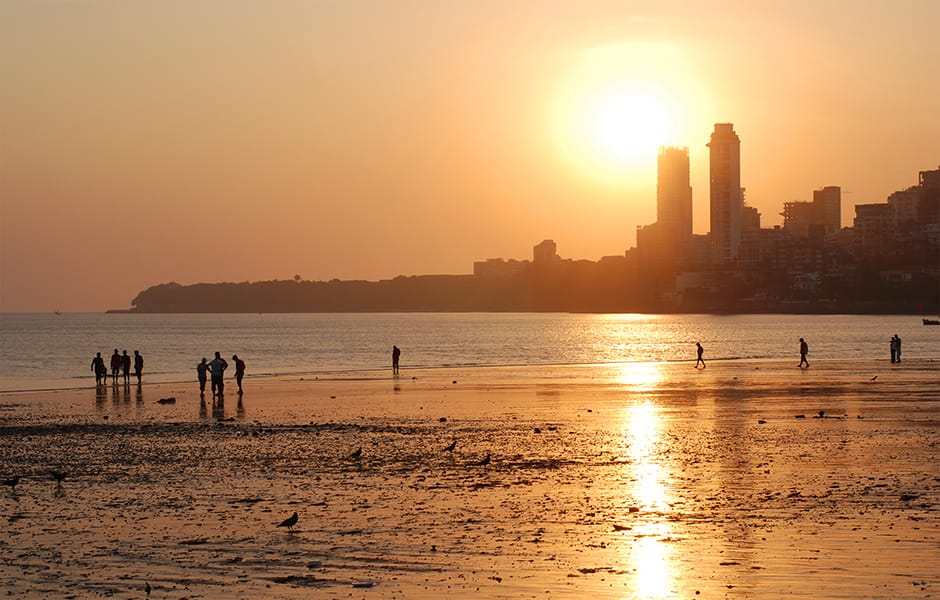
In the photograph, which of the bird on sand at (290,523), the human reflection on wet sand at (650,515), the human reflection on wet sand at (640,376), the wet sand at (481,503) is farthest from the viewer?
the human reflection on wet sand at (640,376)

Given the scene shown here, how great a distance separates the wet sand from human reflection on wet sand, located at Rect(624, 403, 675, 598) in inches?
2.0

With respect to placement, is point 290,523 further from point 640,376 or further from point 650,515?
point 640,376

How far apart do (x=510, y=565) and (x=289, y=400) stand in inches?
1190

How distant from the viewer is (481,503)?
17922 millimetres

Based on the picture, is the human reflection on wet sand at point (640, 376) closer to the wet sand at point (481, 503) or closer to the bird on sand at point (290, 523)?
the wet sand at point (481, 503)

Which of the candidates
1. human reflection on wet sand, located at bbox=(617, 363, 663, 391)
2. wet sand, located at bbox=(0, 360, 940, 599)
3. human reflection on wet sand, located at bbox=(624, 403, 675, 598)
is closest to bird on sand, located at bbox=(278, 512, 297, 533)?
wet sand, located at bbox=(0, 360, 940, 599)

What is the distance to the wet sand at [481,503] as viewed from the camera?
43.1 ft

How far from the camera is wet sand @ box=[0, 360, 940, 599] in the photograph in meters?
13.1

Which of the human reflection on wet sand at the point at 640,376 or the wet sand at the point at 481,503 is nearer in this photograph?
the wet sand at the point at 481,503

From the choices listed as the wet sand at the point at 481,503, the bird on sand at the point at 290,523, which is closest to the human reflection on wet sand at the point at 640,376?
the wet sand at the point at 481,503

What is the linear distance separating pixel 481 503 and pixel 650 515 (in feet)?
9.19

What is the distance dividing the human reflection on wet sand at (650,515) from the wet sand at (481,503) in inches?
2.0

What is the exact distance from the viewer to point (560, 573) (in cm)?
1321

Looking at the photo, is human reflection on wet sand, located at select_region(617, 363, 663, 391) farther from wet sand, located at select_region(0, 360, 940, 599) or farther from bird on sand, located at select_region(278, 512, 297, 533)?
bird on sand, located at select_region(278, 512, 297, 533)
